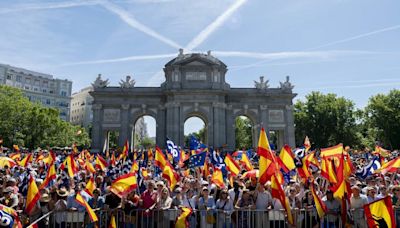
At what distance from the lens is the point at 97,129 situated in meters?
52.8

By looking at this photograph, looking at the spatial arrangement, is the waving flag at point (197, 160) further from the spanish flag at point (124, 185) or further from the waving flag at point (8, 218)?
the waving flag at point (8, 218)

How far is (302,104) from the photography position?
271ft

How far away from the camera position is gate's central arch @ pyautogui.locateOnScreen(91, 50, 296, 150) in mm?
51344

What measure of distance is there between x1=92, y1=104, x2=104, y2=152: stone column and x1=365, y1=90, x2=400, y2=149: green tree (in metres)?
52.4

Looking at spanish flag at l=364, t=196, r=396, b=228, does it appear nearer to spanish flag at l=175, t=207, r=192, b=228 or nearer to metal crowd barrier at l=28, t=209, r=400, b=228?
metal crowd barrier at l=28, t=209, r=400, b=228

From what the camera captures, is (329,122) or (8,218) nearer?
(8,218)

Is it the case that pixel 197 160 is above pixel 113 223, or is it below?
above

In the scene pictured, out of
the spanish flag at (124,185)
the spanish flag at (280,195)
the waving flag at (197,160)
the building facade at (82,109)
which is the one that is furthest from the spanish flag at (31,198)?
the building facade at (82,109)

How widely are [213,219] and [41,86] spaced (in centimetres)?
12231

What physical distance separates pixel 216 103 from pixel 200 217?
41.1m

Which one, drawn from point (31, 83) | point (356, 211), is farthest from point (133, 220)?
point (31, 83)

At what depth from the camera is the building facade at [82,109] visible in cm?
13425

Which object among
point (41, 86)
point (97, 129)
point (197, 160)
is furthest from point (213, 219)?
point (41, 86)

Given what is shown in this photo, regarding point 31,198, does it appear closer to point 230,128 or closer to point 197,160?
point 197,160
